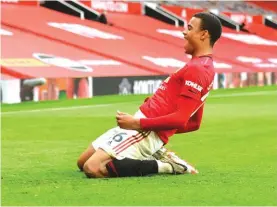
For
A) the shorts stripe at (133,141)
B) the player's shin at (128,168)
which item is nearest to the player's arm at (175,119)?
the shorts stripe at (133,141)

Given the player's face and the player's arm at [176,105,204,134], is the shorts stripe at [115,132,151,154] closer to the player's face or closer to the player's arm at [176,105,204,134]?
the player's arm at [176,105,204,134]

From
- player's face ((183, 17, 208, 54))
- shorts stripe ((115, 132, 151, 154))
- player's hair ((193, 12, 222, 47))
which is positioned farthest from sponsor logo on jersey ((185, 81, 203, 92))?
shorts stripe ((115, 132, 151, 154))

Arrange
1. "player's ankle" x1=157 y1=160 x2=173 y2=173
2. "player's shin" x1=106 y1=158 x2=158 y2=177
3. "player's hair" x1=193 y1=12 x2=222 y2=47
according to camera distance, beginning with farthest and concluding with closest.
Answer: "player's ankle" x1=157 y1=160 x2=173 y2=173
"player's shin" x1=106 y1=158 x2=158 y2=177
"player's hair" x1=193 y1=12 x2=222 y2=47

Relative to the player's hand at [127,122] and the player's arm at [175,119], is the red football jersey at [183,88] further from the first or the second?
the player's hand at [127,122]

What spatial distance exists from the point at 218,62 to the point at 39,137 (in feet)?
59.1

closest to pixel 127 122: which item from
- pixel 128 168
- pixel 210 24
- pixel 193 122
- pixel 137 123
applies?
pixel 137 123

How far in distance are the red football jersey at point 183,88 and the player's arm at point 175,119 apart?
57 millimetres

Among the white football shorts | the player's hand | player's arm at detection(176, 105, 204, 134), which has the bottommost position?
the white football shorts

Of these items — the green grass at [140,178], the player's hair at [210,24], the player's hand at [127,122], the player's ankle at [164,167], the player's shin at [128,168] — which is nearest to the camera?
the green grass at [140,178]

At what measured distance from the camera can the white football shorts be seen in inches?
225

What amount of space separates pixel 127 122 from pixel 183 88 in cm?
46

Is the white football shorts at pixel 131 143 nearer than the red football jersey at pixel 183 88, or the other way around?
the red football jersey at pixel 183 88

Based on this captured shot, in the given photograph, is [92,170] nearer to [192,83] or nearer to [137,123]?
[137,123]

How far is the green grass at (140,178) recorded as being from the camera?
4.71 metres
